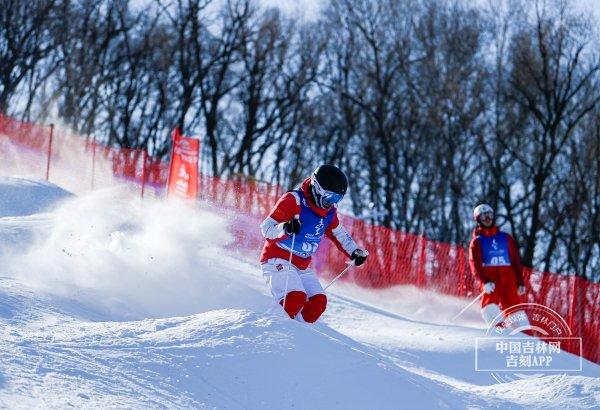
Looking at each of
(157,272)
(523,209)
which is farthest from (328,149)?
(157,272)

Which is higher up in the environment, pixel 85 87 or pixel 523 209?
pixel 85 87

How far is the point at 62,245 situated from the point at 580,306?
784 centimetres

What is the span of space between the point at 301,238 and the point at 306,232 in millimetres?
68

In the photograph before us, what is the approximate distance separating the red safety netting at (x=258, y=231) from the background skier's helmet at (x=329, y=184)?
7.15 m

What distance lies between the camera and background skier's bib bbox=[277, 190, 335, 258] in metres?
7.27

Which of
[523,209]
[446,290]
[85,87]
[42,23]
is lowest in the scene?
[446,290]

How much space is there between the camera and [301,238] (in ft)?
24.1

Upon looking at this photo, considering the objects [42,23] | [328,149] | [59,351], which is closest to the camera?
[59,351]

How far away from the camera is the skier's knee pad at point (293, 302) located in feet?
23.2

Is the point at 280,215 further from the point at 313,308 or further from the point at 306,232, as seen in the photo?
the point at 313,308

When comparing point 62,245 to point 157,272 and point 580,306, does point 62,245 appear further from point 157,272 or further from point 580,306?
point 580,306

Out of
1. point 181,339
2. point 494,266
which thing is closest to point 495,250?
point 494,266

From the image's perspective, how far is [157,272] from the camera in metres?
10.1

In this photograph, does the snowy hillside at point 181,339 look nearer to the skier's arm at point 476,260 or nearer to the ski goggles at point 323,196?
the skier's arm at point 476,260
